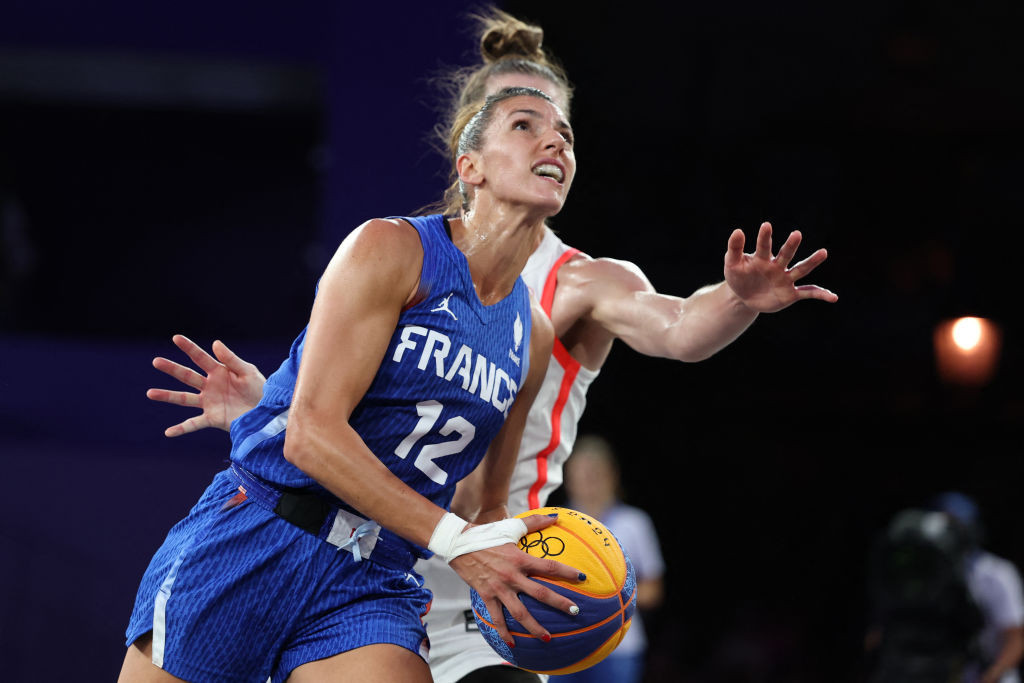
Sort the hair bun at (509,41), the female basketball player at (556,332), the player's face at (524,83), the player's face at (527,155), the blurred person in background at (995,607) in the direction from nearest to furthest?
the player's face at (527,155) < the female basketball player at (556,332) < the player's face at (524,83) < the hair bun at (509,41) < the blurred person in background at (995,607)

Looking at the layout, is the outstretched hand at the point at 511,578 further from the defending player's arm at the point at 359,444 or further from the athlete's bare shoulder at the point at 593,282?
the athlete's bare shoulder at the point at 593,282

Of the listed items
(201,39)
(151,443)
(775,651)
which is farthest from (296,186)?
(775,651)

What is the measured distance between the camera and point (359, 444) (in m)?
2.16

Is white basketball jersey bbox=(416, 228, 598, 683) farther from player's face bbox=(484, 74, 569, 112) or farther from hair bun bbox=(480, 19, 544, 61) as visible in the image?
hair bun bbox=(480, 19, 544, 61)

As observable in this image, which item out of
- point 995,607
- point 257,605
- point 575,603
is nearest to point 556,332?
point 575,603

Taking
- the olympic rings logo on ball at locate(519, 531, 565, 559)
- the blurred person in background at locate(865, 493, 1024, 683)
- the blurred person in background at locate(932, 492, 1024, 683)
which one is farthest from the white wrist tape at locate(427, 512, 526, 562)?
the blurred person in background at locate(932, 492, 1024, 683)

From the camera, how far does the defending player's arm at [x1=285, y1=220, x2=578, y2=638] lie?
2.13m

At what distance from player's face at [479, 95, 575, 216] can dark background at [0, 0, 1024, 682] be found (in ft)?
18.3

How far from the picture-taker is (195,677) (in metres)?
2.29

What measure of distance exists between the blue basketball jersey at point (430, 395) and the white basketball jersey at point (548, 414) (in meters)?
0.61

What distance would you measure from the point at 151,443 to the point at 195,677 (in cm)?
372

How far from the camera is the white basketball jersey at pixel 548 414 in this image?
3.11 metres

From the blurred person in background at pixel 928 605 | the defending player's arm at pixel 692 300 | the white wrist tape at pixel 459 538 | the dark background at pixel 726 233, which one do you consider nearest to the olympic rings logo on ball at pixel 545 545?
the white wrist tape at pixel 459 538

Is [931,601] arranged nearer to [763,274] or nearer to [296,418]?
A: [763,274]
